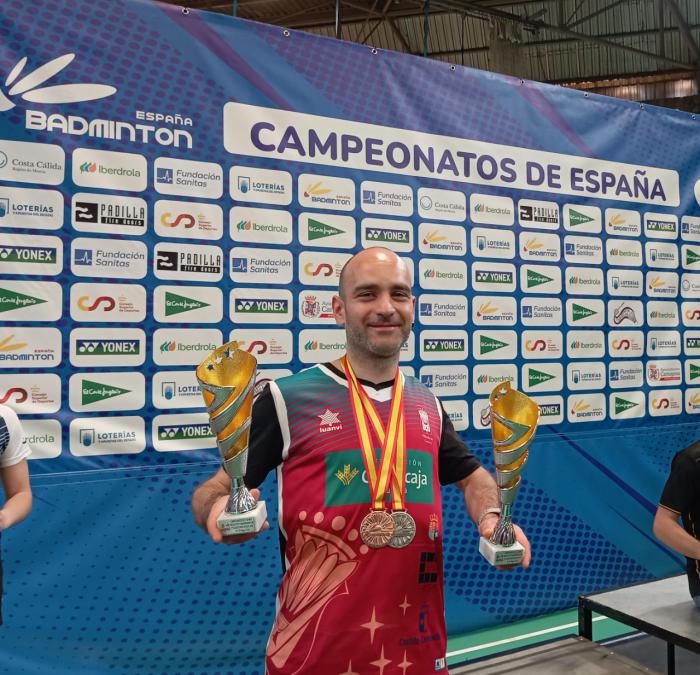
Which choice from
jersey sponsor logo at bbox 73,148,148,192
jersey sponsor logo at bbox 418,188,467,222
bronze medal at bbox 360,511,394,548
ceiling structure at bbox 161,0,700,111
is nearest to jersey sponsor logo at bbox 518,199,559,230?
jersey sponsor logo at bbox 418,188,467,222

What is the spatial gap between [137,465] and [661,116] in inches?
132

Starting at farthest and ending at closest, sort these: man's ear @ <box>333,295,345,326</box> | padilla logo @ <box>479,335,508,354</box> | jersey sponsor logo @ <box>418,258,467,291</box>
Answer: padilla logo @ <box>479,335,508,354</box> → jersey sponsor logo @ <box>418,258,467,291</box> → man's ear @ <box>333,295,345,326</box>

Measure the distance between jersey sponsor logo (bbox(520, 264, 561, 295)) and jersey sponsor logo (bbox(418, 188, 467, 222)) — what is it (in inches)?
17.3

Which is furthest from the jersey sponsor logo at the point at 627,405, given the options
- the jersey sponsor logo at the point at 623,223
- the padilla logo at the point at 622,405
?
the jersey sponsor logo at the point at 623,223

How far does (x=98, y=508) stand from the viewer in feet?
6.97

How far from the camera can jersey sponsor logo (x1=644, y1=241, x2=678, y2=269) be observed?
A: 3246mm

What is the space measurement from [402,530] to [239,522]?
0.42 meters

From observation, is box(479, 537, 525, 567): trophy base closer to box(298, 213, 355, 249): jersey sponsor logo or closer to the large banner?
the large banner

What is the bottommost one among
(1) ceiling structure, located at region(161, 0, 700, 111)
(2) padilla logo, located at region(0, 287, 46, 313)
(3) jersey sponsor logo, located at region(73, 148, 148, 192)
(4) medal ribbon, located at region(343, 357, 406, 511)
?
(4) medal ribbon, located at region(343, 357, 406, 511)

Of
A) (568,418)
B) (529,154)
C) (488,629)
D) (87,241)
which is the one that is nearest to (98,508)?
(87,241)

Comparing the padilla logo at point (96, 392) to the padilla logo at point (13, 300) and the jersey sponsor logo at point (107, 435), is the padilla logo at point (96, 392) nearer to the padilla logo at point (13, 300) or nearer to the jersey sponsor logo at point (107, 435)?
the jersey sponsor logo at point (107, 435)

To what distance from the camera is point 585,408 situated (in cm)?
303

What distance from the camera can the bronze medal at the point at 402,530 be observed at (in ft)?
4.00

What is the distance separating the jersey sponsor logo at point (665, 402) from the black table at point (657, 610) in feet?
3.90
